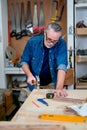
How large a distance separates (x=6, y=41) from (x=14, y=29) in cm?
25

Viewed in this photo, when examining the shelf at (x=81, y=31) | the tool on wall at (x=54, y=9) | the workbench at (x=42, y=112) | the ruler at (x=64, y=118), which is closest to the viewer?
the workbench at (x=42, y=112)

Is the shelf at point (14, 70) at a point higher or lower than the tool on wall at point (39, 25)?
lower

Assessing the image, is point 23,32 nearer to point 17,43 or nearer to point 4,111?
point 17,43

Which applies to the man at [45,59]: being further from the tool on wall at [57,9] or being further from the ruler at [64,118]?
the tool on wall at [57,9]

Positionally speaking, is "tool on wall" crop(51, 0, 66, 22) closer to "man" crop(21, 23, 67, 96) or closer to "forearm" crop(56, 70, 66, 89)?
"man" crop(21, 23, 67, 96)

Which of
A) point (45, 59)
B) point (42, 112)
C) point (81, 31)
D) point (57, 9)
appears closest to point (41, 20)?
point (57, 9)

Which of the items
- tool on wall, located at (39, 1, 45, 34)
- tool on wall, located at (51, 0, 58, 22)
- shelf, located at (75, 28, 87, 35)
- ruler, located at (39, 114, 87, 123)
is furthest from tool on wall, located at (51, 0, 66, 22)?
ruler, located at (39, 114, 87, 123)

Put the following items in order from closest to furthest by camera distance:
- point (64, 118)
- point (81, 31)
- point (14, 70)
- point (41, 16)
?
1. point (64, 118)
2. point (81, 31)
3. point (14, 70)
4. point (41, 16)

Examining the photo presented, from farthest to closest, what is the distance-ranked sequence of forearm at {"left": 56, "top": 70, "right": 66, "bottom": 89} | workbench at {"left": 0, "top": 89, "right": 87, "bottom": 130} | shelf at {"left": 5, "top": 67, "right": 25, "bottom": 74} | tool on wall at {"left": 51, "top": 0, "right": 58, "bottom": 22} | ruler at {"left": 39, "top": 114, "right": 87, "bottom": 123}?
tool on wall at {"left": 51, "top": 0, "right": 58, "bottom": 22}
shelf at {"left": 5, "top": 67, "right": 25, "bottom": 74}
forearm at {"left": 56, "top": 70, "right": 66, "bottom": 89}
ruler at {"left": 39, "top": 114, "right": 87, "bottom": 123}
workbench at {"left": 0, "top": 89, "right": 87, "bottom": 130}

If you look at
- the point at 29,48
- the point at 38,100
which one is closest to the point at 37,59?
the point at 29,48

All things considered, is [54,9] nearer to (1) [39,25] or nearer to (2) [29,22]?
(1) [39,25]

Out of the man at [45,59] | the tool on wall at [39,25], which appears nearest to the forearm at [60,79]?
the man at [45,59]

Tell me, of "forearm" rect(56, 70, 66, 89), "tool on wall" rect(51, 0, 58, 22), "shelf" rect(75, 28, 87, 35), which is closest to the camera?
"forearm" rect(56, 70, 66, 89)

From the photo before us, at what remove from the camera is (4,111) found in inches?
127
